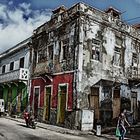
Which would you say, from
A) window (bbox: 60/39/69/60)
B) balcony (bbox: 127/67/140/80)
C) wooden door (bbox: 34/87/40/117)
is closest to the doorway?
window (bbox: 60/39/69/60)

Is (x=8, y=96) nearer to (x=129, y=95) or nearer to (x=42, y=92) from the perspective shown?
(x=42, y=92)

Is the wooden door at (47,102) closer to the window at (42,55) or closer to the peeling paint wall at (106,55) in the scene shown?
the window at (42,55)

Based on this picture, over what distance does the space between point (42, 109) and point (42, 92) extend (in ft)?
4.47

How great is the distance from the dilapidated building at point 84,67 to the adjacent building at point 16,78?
1.43 m

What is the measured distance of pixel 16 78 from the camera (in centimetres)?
2505

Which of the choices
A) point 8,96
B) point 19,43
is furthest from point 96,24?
point 8,96

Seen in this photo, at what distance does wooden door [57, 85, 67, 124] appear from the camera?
1934 cm

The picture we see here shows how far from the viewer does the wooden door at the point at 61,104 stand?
63.4ft

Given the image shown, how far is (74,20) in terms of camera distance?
19.5 m

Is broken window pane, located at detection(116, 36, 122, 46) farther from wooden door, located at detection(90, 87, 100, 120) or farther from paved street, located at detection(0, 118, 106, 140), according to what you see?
paved street, located at detection(0, 118, 106, 140)

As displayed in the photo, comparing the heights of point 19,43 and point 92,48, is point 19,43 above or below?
above

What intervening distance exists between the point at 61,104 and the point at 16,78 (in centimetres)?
709

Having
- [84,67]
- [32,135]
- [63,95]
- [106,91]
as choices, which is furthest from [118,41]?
[32,135]

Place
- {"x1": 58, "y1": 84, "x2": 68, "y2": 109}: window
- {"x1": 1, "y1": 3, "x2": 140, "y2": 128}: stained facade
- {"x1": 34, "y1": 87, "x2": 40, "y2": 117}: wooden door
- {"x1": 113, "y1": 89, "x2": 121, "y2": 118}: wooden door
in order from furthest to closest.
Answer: {"x1": 34, "y1": 87, "x2": 40, "y2": 117}: wooden door → {"x1": 113, "y1": 89, "x2": 121, "y2": 118}: wooden door → {"x1": 58, "y1": 84, "x2": 68, "y2": 109}: window → {"x1": 1, "y1": 3, "x2": 140, "y2": 128}: stained facade
